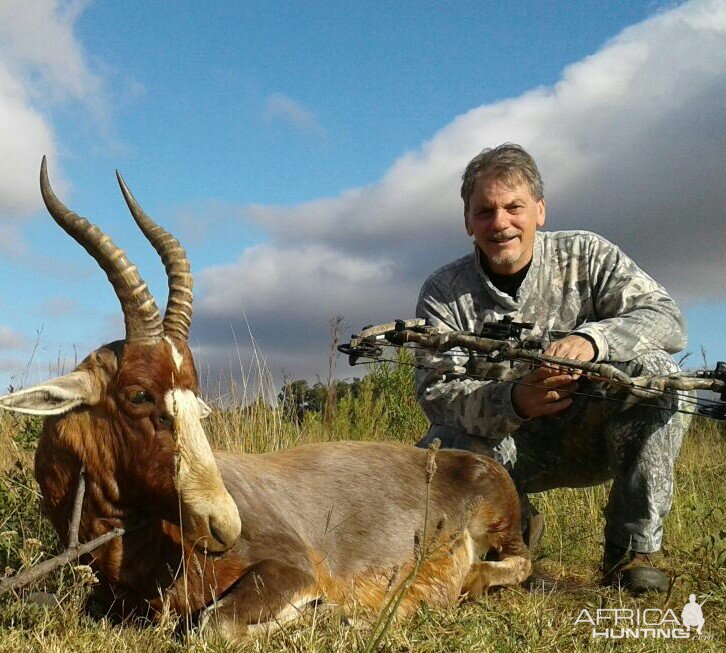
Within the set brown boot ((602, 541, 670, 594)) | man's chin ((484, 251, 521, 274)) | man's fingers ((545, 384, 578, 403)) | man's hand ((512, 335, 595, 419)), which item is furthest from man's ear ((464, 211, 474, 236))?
brown boot ((602, 541, 670, 594))

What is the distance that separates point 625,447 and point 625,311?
38.2 inches

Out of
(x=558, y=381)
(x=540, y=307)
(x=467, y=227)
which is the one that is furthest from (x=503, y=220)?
(x=558, y=381)

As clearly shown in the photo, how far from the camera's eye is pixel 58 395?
13.6 ft

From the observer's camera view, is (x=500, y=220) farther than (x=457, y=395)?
Yes

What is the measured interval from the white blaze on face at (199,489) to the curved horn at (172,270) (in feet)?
1.79

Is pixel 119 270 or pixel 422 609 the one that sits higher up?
pixel 119 270

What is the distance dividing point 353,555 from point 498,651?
1424 millimetres

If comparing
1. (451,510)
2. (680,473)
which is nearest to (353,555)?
(451,510)

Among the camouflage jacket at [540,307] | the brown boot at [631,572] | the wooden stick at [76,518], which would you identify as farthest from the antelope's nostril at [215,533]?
the brown boot at [631,572]

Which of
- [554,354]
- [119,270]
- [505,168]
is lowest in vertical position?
[554,354]

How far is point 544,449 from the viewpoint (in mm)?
6191

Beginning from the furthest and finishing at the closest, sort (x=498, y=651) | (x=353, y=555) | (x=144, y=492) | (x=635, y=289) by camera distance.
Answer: (x=635, y=289) < (x=353, y=555) < (x=144, y=492) < (x=498, y=651)

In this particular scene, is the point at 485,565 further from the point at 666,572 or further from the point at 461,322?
the point at 461,322

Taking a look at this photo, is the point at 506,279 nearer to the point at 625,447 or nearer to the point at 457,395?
the point at 457,395
